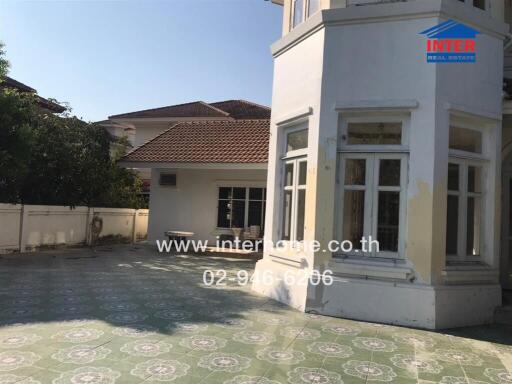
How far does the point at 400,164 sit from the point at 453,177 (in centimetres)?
91

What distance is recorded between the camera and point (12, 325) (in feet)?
16.2

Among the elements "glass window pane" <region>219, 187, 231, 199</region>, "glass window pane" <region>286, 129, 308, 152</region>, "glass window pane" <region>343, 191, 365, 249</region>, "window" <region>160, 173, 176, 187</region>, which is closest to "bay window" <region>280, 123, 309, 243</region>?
"glass window pane" <region>286, 129, 308, 152</region>

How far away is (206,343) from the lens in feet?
15.1

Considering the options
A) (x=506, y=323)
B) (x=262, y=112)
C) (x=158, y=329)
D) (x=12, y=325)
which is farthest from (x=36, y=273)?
(x=262, y=112)

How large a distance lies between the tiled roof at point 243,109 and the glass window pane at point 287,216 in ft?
60.1

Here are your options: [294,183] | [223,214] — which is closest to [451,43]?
[294,183]

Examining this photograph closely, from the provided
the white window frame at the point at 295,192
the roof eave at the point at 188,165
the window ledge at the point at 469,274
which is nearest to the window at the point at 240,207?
the roof eave at the point at 188,165

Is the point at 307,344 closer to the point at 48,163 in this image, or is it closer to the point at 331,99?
the point at 331,99

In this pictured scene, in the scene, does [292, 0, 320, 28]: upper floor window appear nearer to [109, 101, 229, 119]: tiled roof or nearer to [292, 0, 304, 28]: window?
[292, 0, 304, 28]: window

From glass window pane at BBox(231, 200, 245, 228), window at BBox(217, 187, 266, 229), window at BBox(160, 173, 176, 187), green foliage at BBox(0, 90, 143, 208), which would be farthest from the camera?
window at BBox(160, 173, 176, 187)

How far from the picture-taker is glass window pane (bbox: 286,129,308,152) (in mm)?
6995

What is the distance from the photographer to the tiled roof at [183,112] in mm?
24547

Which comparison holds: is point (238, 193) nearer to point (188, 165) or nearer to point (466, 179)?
point (188, 165)

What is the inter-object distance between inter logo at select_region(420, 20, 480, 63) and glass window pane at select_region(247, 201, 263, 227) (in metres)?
8.53
